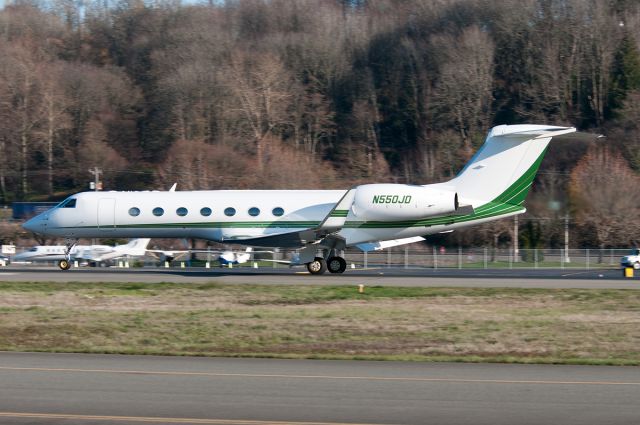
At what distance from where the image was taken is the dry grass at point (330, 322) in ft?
53.8

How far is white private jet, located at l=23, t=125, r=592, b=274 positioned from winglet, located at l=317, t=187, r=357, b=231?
0.03m

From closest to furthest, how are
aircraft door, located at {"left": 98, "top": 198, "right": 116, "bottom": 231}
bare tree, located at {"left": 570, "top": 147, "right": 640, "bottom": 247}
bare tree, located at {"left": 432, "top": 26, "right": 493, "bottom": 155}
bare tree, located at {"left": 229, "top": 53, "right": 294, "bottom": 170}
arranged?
aircraft door, located at {"left": 98, "top": 198, "right": 116, "bottom": 231} < bare tree, located at {"left": 570, "top": 147, "right": 640, "bottom": 247} < bare tree, located at {"left": 432, "top": 26, "right": 493, "bottom": 155} < bare tree, located at {"left": 229, "top": 53, "right": 294, "bottom": 170}

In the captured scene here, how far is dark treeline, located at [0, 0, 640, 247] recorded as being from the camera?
2864 inches

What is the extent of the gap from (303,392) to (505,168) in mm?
21241

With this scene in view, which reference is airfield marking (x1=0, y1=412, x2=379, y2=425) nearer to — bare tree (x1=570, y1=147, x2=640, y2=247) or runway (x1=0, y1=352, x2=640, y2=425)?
runway (x1=0, y1=352, x2=640, y2=425)

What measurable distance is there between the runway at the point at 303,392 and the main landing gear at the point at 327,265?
17200 millimetres

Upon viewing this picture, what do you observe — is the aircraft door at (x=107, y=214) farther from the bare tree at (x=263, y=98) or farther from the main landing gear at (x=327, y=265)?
the bare tree at (x=263, y=98)

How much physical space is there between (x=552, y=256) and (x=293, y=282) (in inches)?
856

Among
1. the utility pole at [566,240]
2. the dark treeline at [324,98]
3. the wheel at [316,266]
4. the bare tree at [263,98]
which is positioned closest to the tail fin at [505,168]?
the wheel at [316,266]

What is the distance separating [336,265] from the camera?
32.7 metres

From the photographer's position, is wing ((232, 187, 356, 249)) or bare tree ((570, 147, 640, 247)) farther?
bare tree ((570, 147, 640, 247))

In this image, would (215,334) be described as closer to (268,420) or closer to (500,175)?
(268,420)

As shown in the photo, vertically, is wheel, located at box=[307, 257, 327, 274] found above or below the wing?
below

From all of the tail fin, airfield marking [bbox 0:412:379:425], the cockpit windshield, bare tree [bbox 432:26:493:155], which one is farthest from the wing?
bare tree [bbox 432:26:493:155]
